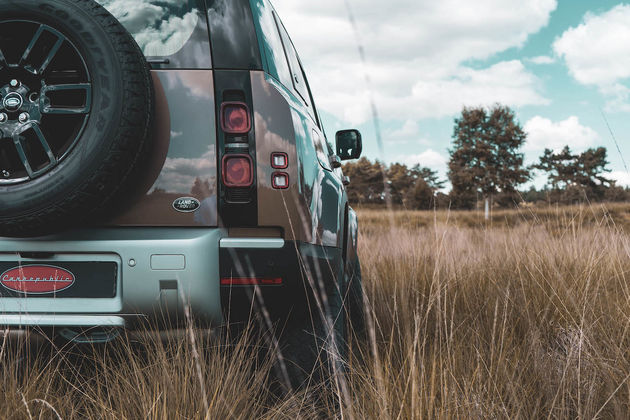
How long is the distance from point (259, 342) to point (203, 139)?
0.83 m

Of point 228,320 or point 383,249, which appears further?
point 383,249

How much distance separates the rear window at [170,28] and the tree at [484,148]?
40263 millimetres

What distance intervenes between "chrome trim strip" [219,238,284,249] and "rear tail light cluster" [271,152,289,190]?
197 mm

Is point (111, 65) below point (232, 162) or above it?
above

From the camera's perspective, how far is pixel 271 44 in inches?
83.0

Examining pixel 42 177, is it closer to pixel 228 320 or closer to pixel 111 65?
pixel 111 65

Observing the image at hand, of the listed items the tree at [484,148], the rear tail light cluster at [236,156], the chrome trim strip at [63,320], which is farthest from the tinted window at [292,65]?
the tree at [484,148]

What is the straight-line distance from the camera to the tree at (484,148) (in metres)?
41.0

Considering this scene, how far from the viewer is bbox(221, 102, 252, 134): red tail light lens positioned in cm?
185

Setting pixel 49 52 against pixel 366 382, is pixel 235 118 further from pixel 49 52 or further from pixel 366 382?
pixel 366 382

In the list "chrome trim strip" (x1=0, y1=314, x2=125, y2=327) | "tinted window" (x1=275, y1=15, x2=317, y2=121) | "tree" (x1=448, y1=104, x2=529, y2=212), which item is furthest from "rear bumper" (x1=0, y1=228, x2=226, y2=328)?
"tree" (x1=448, y1=104, x2=529, y2=212)

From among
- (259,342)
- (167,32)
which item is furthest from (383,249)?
(167,32)

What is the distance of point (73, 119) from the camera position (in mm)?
1795

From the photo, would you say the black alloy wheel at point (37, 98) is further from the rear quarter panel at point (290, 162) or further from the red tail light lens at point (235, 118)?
the rear quarter panel at point (290, 162)
